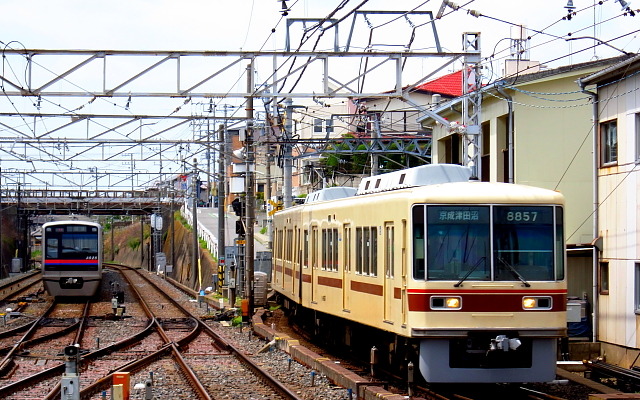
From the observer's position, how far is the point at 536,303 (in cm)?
1073

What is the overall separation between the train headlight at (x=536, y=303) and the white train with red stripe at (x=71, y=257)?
20741 mm

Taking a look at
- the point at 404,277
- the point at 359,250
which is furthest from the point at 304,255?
the point at 404,277

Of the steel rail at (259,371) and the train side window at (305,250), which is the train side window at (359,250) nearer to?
the steel rail at (259,371)

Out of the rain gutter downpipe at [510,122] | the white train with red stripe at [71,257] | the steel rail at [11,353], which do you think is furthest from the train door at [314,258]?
the white train with red stripe at [71,257]

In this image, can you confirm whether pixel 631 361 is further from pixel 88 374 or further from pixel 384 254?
pixel 88 374

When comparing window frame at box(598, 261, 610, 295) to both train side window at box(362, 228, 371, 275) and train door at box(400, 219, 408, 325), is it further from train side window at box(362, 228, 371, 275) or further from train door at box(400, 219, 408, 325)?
train door at box(400, 219, 408, 325)

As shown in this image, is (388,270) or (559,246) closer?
(559,246)

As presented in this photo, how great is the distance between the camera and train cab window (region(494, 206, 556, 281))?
10.8 metres

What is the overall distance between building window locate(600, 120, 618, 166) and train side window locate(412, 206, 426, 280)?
5.99 m

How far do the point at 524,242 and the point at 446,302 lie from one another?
1.13m

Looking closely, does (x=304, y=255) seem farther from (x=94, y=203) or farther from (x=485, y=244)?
(x=94, y=203)

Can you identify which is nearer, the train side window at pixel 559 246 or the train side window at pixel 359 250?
the train side window at pixel 559 246

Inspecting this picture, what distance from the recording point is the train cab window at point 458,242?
1077 cm

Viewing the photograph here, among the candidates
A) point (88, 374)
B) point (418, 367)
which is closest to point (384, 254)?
point (418, 367)
